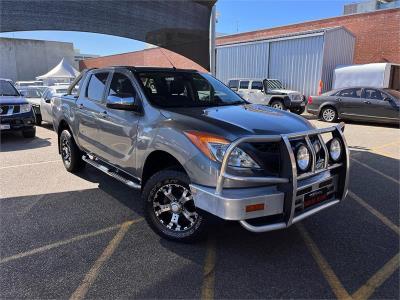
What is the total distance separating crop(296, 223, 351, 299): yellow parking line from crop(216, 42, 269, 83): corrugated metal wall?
17.9 m

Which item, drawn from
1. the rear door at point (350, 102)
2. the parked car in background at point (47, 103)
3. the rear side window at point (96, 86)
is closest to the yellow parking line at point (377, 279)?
the rear side window at point (96, 86)

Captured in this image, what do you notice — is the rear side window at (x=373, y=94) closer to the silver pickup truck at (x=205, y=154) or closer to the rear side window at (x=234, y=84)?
the rear side window at (x=234, y=84)

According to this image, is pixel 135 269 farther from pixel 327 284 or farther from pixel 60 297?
pixel 327 284

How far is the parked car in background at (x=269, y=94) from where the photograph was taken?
16.4 m

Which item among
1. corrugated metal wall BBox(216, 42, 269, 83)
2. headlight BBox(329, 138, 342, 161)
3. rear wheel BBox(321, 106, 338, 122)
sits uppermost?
corrugated metal wall BBox(216, 42, 269, 83)

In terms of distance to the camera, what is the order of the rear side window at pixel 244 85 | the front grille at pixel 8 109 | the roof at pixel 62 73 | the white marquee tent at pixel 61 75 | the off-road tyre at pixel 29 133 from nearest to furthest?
the front grille at pixel 8 109
the off-road tyre at pixel 29 133
the rear side window at pixel 244 85
the white marquee tent at pixel 61 75
the roof at pixel 62 73

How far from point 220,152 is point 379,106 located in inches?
458

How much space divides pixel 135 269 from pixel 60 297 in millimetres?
674

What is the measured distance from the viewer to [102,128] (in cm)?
486

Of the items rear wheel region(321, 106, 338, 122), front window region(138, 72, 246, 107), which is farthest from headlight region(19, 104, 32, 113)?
rear wheel region(321, 106, 338, 122)

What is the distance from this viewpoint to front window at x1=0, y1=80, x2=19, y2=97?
10.5 meters

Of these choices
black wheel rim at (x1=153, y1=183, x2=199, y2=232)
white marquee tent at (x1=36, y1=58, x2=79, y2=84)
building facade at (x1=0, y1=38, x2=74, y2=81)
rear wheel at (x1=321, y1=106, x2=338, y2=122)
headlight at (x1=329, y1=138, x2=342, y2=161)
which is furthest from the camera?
building facade at (x1=0, y1=38, x2=74, y2=81)

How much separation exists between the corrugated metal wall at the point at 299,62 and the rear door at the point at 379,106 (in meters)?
5.39

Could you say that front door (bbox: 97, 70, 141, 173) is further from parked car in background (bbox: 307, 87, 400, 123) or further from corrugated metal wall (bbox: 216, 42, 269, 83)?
corrugated metal wall (bbox: 216, 42, 269, 83)
